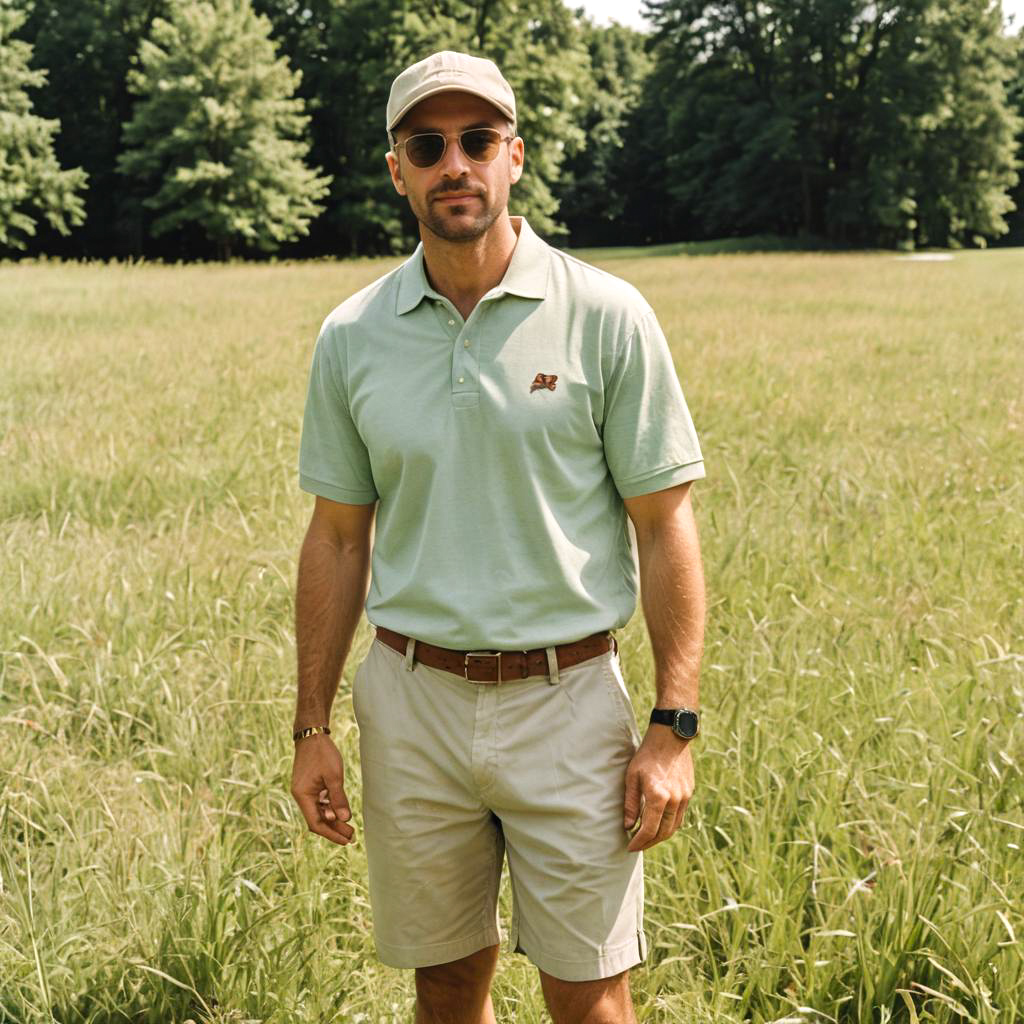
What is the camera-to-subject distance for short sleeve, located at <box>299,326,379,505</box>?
2.24 m

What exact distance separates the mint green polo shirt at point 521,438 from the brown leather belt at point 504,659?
0.09 feet

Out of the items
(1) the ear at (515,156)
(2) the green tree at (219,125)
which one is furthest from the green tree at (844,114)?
(1) the ear at (515,156)

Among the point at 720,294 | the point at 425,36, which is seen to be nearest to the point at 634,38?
the point at 425,36

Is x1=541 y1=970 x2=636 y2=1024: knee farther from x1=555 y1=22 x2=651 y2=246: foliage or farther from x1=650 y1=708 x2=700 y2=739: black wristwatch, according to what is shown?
x1=555 y1=22 x2=651 y2=246: foliage

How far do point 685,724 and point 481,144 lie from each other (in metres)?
1.18

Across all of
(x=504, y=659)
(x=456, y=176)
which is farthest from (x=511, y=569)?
(x=456, y=176)

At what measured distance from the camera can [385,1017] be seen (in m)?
2.44

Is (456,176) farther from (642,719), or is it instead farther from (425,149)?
(642,719)

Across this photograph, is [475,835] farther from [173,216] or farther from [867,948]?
[173,216]

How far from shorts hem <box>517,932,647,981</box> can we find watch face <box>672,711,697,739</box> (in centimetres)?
41

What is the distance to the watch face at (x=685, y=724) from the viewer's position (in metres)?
1.99

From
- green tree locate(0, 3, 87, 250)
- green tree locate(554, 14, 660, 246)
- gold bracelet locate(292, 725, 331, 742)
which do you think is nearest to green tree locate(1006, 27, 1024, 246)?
green tree locate(554, 14, 660, 246)

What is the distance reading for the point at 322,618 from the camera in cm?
231

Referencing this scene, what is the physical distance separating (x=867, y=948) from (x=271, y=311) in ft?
44.0
